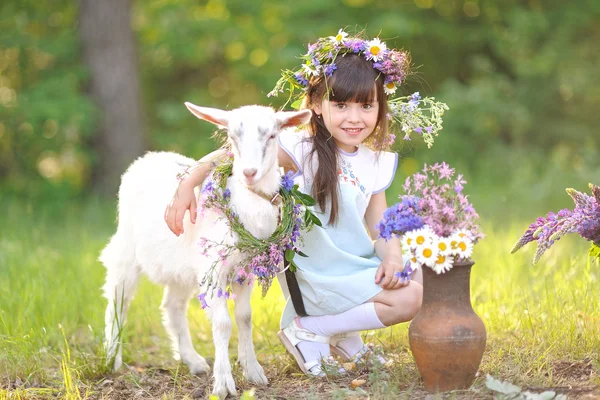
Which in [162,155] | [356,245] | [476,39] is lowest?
[356,245]

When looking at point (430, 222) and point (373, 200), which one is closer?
point (430, 222)

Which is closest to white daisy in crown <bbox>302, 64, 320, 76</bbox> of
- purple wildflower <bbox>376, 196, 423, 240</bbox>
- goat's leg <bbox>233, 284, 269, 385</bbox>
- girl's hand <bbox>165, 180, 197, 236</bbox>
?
girl's hand <bbox>165, 180, 197, 236</bbox>

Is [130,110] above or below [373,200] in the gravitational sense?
above

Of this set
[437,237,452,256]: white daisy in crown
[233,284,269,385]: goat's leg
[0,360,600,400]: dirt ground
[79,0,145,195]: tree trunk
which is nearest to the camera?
[437,237,452,256]: white daisy in crown

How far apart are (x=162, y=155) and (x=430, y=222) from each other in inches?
69.0

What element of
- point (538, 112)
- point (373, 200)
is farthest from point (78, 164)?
point (373, 200)

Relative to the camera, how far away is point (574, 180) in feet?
30.4

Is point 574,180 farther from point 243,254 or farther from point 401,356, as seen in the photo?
point 243,254

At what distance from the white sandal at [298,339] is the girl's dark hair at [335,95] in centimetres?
56

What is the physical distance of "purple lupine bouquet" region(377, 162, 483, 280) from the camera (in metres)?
2.93

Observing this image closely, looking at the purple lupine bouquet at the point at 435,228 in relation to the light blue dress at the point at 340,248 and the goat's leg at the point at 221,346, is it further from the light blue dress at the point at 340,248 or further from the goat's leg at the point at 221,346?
the goat's leg at the point at 221,346

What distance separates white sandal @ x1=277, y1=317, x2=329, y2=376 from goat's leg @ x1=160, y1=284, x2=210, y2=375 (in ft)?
1.59

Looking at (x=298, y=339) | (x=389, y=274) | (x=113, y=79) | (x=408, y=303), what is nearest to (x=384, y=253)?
(x=389, y=274)

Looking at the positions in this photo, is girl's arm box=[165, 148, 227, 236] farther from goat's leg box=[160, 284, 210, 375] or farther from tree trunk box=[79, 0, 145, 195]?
tree trunk box=[79, 0, 145, 195]
